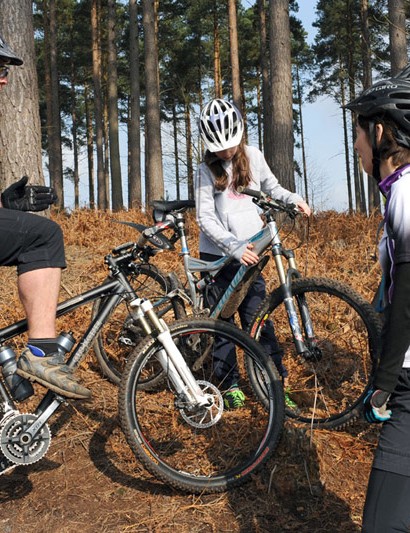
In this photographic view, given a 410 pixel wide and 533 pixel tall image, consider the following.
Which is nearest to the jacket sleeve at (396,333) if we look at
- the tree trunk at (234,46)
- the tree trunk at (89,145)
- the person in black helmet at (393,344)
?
the person in black helmet at (393,344)

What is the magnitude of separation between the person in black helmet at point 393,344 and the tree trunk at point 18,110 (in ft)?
19.4

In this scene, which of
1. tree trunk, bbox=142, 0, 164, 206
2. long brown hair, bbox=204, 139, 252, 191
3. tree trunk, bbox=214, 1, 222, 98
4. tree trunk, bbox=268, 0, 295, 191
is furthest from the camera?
tree trunk, bbox=214, 1, 222, 98

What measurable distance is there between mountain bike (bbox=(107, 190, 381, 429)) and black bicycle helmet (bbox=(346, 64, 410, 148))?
5.85 feet

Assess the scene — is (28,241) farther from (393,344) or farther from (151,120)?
(151,120)

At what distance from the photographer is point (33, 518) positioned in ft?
11.0

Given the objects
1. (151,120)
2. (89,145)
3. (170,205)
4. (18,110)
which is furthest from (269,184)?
(89,145)

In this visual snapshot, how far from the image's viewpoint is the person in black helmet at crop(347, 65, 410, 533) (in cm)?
195

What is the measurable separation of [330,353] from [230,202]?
144 cm

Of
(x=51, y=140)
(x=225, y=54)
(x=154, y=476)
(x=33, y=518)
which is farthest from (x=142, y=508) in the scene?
(x=225, y=54)

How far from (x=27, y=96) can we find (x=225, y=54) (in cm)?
2515

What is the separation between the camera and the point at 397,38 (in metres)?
11.3

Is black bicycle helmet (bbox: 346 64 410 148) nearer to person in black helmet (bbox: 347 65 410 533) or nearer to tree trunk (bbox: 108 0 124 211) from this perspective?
person in black helmet (bbox: 347 65 410 533)

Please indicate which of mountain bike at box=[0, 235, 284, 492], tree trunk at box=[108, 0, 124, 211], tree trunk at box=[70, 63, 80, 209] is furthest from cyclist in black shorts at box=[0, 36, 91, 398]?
tree trunk at box=[70, 63, 80, 209]

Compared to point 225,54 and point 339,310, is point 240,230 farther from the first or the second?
point 225,54
